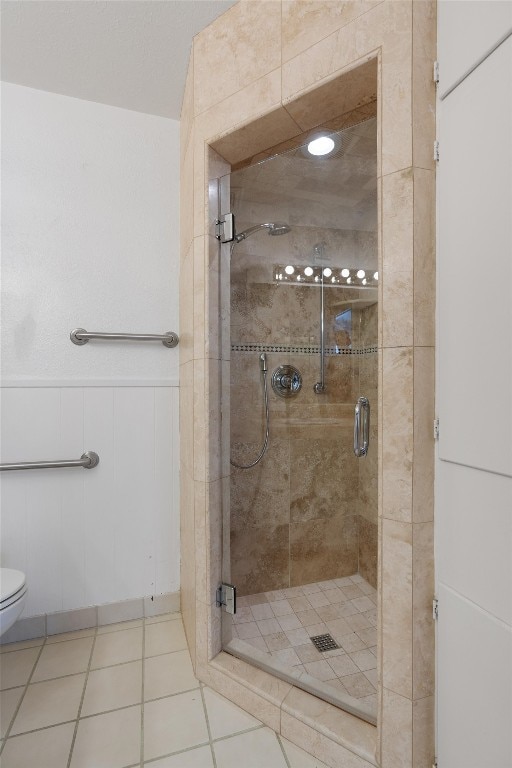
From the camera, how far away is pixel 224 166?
149cm

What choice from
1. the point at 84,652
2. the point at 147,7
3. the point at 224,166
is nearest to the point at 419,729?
the point at 84,652

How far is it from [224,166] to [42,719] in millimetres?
2037

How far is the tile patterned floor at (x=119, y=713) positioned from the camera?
1.15 meters

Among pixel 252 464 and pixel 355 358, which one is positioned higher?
pixel 355 358

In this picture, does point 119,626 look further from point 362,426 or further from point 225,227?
point 225,227

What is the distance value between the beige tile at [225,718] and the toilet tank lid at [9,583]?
29.9 inches

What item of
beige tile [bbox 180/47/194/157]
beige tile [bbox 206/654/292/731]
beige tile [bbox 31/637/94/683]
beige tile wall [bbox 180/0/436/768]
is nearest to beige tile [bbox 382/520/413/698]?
beige tile wall [bbox 180/0/436/768]

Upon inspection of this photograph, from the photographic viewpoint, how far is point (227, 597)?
1470 millimetres

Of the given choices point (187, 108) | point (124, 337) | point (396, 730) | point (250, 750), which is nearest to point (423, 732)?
point (396, 730)

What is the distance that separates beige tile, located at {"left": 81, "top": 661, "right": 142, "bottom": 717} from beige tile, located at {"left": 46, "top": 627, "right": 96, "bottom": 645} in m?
0.26

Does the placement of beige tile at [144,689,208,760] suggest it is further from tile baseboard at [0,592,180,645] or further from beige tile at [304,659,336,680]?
tile baseboard at [0,592,180,645]

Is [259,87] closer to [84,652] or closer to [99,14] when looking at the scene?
[99,14]

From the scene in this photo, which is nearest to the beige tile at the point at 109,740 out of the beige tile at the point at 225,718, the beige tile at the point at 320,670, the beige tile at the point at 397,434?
the beige tile at the point at 225,718

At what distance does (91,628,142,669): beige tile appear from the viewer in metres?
1.56
